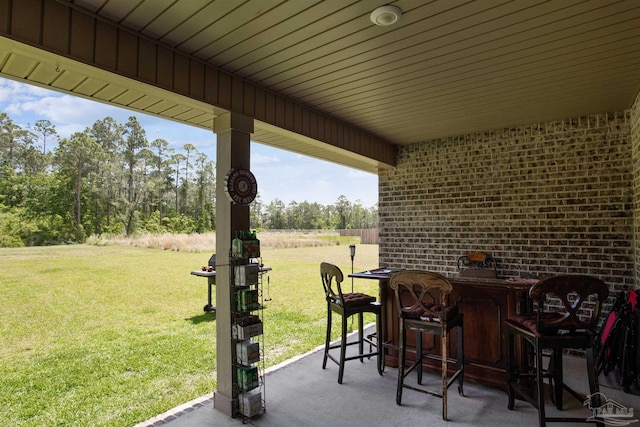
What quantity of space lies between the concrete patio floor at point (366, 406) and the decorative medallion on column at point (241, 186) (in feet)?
5.61

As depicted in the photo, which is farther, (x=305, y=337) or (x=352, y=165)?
(x=352, y=165)

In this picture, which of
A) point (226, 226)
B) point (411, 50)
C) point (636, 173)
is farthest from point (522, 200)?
point (226, 226)

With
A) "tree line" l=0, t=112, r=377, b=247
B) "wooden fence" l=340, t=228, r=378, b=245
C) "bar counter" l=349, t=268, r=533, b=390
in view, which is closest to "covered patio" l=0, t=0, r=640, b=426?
"bar counter" l=349, t=268, r=533, b=390

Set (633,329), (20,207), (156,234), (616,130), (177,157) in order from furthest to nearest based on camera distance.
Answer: (177,157), (156,234), (20,207), (616,130), (633,329)

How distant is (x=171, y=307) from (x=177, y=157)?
4.47 m

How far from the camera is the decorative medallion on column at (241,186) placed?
9.08 ft

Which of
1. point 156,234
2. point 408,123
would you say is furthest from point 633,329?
point 156,234

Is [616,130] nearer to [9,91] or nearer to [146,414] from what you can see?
[146,414]

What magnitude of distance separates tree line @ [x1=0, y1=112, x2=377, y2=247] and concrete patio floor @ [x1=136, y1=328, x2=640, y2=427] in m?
1.80

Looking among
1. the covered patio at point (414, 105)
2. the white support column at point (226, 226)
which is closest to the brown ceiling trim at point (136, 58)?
the covered patio at point (414, 105)

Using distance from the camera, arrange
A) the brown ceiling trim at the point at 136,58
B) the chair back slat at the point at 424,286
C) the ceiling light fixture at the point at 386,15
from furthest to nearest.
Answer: the chair back slat at the point at 424,286 → the ceiling light fixture at the point at 386,15 → the brown ceiling trim at the point at 136,58

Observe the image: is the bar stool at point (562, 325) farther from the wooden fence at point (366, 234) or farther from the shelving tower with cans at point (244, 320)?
the wooden fence at point (366, 234)

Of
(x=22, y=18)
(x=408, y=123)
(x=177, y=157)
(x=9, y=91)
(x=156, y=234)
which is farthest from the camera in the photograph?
(x=177, y=157)

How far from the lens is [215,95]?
2730 mm
